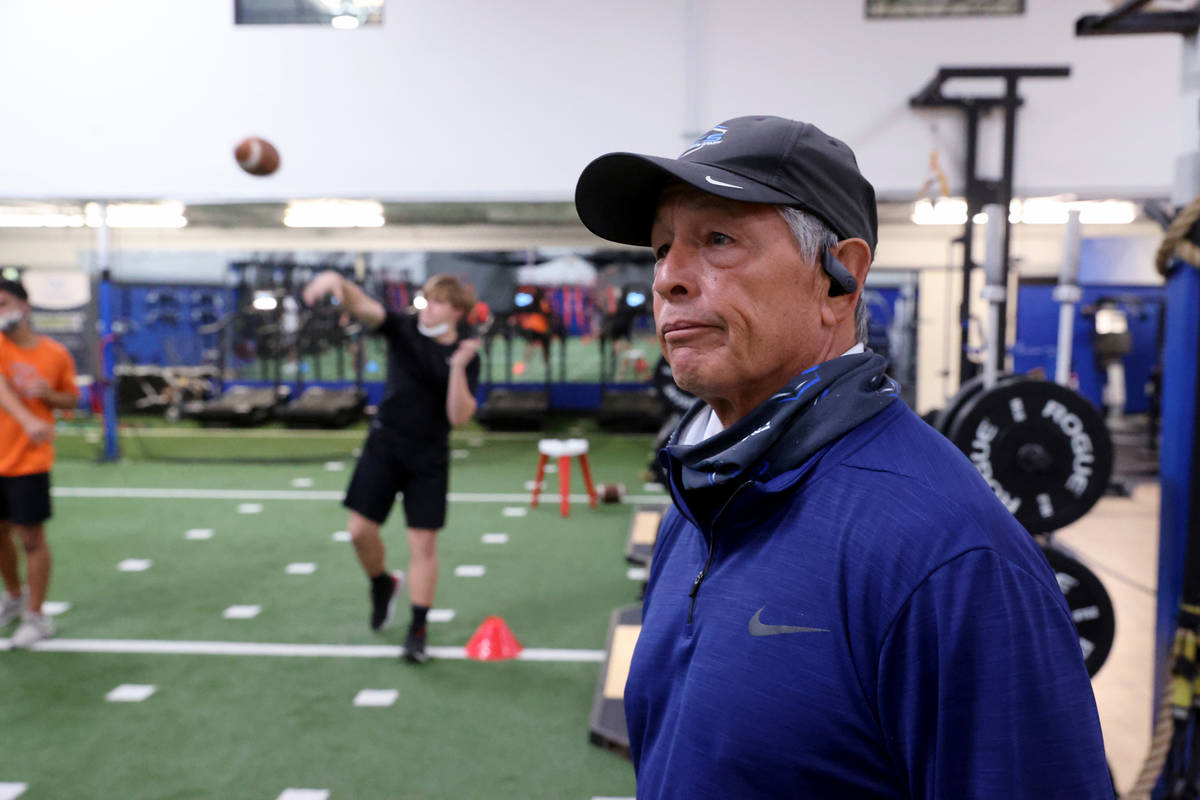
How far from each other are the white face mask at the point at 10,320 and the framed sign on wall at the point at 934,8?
210 inches

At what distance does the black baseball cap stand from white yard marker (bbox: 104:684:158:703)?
323 centimetres

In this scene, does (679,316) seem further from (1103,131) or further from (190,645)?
(1103,131)

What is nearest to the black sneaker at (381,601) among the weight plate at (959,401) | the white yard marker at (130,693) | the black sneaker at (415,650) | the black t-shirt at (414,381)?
the black sneaker at (415,650)

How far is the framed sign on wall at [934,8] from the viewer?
232 inches

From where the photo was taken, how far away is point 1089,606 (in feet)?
8.50

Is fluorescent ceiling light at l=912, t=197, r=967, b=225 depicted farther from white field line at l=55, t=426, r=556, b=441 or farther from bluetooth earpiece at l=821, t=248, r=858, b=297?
bluetooth earpiece at l=821, t=248, r=858, b=297

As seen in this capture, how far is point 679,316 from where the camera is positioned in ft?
3.05

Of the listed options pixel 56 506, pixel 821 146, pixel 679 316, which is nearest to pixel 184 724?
pixel 679 316

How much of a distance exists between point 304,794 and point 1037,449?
2.45 meters

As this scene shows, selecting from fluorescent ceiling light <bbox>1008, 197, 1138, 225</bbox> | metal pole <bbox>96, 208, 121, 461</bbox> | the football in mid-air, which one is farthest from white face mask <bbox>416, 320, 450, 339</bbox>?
metal pole <bbox>96, 208, 121, 461</bbox>

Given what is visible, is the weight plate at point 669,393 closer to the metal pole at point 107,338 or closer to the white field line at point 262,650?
the white field line at point 262,650

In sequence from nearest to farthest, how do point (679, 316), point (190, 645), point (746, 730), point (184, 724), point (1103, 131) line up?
point (746, 730), point (679, 316), point (184, 724), point (190, 645), point (1103, 131)

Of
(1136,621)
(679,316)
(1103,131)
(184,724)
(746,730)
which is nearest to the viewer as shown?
(746,730)

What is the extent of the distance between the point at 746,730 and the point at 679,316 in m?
0.42
